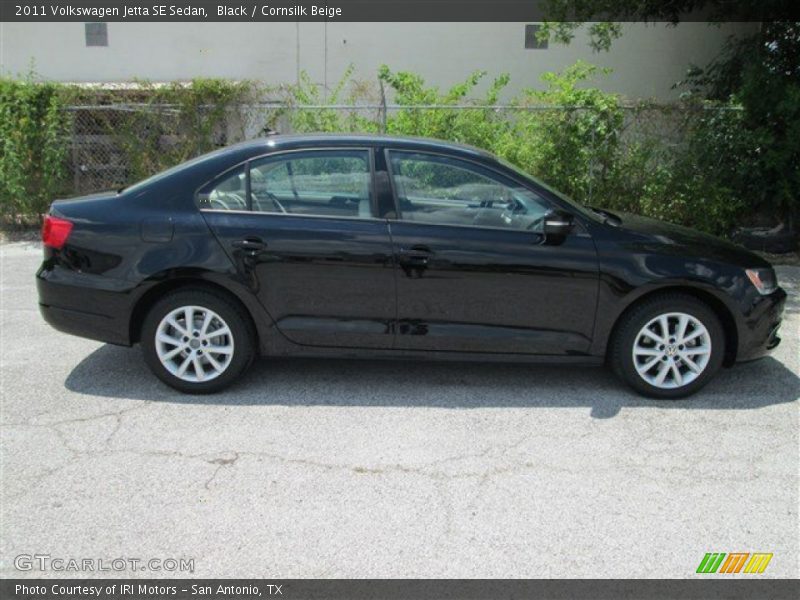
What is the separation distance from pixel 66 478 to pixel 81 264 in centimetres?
153

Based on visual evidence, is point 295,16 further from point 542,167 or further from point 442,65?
point 542,167

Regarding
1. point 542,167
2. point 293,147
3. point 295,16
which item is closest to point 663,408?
point 293,147

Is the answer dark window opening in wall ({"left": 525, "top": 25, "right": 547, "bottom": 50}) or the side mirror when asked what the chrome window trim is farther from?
dark window opening in wall ({"left": 525, "top": 25, "right": 547, "bottom": 50})

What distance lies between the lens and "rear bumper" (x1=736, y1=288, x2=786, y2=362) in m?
4.70

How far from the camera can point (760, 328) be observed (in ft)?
15.5

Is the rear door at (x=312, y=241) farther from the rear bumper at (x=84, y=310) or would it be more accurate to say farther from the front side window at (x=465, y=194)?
the rear bumper at (x=84, y=310)

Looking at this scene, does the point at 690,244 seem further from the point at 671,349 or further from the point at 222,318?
the point at 222,318

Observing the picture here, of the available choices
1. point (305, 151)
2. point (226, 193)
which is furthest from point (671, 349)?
point (226, 193)

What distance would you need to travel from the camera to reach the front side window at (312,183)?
15.3 ft

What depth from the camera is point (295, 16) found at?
13.0m

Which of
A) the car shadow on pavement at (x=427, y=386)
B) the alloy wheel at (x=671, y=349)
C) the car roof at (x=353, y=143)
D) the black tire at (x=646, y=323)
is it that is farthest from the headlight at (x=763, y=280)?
the car roof at (x=353, y=143)

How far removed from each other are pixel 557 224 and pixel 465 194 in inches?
24.8

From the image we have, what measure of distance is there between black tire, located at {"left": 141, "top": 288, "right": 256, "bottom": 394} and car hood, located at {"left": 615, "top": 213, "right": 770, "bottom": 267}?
2560mm

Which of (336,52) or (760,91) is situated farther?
(336,52)
